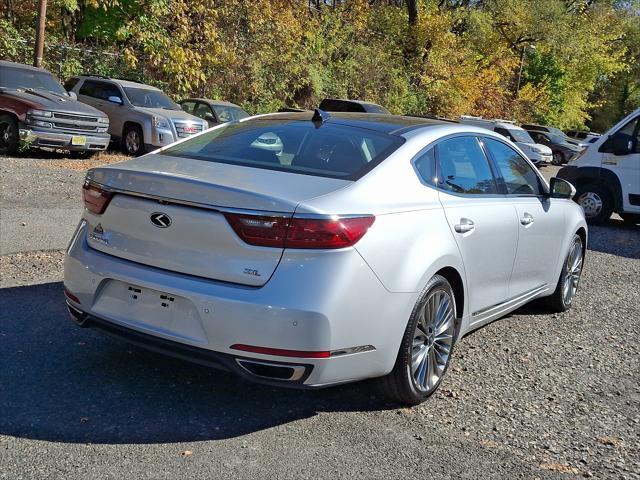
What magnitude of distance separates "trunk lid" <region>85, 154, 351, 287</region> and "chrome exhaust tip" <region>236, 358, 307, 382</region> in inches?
15.2

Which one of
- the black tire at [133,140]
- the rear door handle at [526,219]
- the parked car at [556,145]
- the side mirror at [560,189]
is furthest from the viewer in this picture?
the parked car at [556,145]

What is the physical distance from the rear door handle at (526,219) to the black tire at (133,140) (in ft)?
40.2

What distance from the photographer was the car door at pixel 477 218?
14.8ft

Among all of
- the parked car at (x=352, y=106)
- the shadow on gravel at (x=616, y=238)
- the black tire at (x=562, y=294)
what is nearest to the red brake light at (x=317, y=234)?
the black tire at (x=562, y=294)

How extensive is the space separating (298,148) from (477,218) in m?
1.25

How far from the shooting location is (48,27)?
2306 cm

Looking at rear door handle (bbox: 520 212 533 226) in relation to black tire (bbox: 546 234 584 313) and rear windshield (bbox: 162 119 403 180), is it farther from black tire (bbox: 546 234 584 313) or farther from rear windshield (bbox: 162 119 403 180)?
rear windshield (bbox: 162 119 403 180)

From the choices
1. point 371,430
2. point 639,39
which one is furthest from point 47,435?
point 639,39

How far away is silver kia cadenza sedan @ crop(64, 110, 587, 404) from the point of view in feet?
11.4

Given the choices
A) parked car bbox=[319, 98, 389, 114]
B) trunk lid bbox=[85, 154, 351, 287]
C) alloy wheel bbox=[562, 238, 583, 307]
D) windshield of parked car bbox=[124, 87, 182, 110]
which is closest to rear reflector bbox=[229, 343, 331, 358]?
trunk lid bbox=[85, 154, 351, 287]

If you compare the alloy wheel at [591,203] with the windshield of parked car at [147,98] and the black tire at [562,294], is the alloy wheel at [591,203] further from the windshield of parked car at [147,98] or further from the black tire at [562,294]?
the windshield of parked car at [147,98]

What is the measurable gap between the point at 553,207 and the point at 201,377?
130 inches

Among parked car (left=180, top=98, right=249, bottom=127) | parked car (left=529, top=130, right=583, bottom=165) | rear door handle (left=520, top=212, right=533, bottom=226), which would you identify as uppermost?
rear door handle (left=520, top=212, right=533, bottom=226)

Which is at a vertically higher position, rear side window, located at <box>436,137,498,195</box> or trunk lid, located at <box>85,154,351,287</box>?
rear side window, located at <box>436,137,498,195</box>
